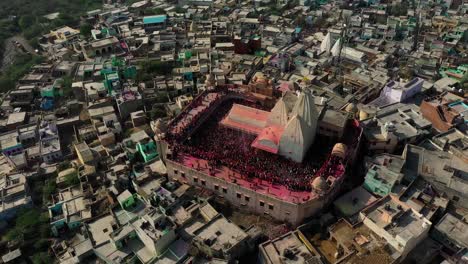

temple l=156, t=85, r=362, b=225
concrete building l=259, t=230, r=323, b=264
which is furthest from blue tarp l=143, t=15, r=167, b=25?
concrete building l=259, t=230, r=323, b=264

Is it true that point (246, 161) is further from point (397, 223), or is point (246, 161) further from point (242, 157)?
point (397, 223)

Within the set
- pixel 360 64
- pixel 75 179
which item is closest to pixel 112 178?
pixel 75 179

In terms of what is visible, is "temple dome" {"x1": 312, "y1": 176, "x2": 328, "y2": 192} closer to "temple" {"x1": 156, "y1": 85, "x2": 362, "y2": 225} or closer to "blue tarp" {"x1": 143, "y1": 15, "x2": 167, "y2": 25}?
"temple" {"x1": 156, "y1": 85, "x2": 362, "y2": 225}

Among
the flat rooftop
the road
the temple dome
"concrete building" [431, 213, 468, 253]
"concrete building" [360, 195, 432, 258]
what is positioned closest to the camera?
"concrete building" [360, 195, 432, 258]

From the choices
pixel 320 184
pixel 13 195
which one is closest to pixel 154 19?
pixel 13 195

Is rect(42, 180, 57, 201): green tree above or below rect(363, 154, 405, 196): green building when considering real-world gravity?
below

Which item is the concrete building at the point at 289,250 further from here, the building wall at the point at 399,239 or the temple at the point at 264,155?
the building wall at the point at 399,239

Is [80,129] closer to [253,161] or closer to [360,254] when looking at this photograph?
[253,161]
